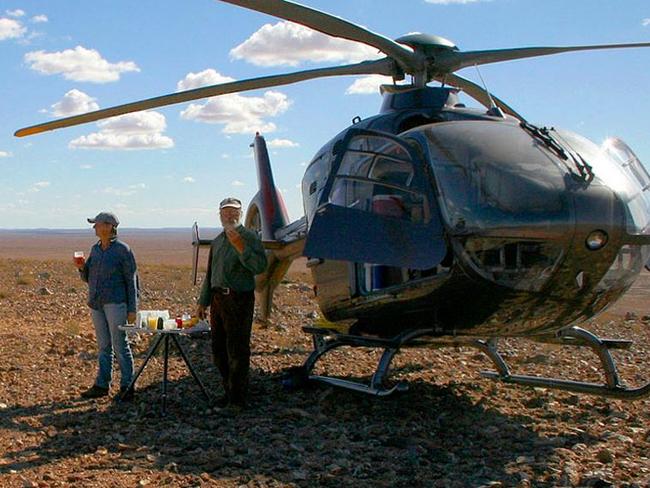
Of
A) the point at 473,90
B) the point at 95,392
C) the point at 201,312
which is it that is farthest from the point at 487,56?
the point at 95,392

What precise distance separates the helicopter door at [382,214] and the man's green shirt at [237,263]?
1.09 metres

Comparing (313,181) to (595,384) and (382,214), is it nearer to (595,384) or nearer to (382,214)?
(382,214)

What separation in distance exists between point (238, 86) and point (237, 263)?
5.93 feet

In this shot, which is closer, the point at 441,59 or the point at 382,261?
the point at 382,261

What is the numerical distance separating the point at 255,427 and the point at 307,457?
102cm

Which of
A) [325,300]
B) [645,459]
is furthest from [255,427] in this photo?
[645,459]

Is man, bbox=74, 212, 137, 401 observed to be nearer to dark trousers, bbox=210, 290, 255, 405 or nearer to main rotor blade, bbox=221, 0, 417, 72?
dark trousers, bbox=210, 290, 255, 405

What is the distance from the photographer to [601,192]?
642 centimetres

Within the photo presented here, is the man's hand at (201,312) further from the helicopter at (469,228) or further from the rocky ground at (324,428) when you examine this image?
the helicopter at (469,228)

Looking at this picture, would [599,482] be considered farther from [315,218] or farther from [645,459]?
[315,218]

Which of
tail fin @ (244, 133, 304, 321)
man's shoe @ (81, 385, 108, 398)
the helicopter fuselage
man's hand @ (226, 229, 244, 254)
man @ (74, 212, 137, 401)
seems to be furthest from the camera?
tail fin @ (244, 133, 304, 321)

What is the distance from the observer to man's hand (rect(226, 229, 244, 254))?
7.82 metres

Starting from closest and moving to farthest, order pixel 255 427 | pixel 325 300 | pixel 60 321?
pixel 255 427
pixel 325 300
pixel 60 321

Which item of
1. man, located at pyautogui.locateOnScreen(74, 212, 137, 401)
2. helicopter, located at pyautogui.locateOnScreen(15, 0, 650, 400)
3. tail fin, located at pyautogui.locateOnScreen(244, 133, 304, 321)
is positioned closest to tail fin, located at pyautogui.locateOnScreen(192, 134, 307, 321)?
tail fin, located at pyautogui.locateOnScreen(244, 133, 304, 321)
